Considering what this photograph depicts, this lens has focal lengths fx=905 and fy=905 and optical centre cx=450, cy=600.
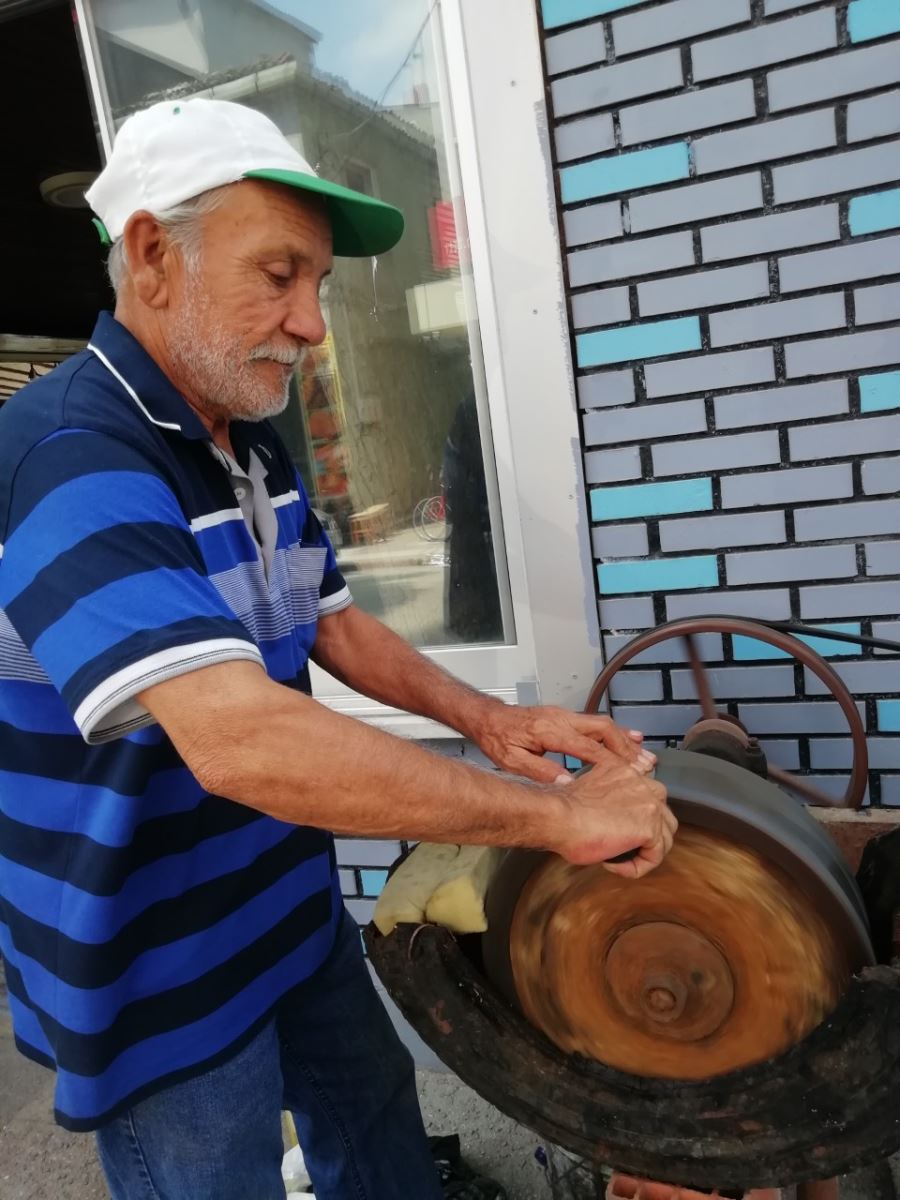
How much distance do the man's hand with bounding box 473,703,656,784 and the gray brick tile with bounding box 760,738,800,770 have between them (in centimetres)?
81

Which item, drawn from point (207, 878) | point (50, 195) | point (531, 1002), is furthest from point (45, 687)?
point (50, 195)

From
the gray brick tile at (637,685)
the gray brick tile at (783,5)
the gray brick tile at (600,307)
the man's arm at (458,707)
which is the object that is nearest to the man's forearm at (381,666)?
the man's arm at (458,707)

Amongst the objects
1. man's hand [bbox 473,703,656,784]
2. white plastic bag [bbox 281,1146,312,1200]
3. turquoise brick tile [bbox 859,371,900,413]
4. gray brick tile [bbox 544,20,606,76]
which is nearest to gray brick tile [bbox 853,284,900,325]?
turquoise brick tile [bbox 859,371,900,413]

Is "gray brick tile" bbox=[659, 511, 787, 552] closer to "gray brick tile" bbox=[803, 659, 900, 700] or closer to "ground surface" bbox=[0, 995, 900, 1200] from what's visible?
"gray brick tile" bbox=[803, 659, 900, 700]

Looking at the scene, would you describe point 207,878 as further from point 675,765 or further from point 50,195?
point 50,195

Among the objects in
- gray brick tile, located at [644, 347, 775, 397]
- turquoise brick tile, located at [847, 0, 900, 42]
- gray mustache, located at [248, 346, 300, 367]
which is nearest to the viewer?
gray mustache, located at [248, 346, 300, 367]

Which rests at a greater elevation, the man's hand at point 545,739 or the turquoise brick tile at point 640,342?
the turquoise brick tile at point 640,342

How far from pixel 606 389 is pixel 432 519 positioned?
70 cm

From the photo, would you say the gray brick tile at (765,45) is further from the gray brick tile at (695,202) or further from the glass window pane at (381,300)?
the glass window pane at (381,300)

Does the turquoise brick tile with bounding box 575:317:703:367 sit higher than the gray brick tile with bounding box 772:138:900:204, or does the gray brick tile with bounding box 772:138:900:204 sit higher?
the gray brick tile with bounding box 772:138:900:204

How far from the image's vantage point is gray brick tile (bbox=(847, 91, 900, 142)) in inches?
73.4

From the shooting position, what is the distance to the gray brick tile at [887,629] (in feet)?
6.76

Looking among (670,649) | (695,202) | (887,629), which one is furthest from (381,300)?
(887,629)

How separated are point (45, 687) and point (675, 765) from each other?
92 cm
